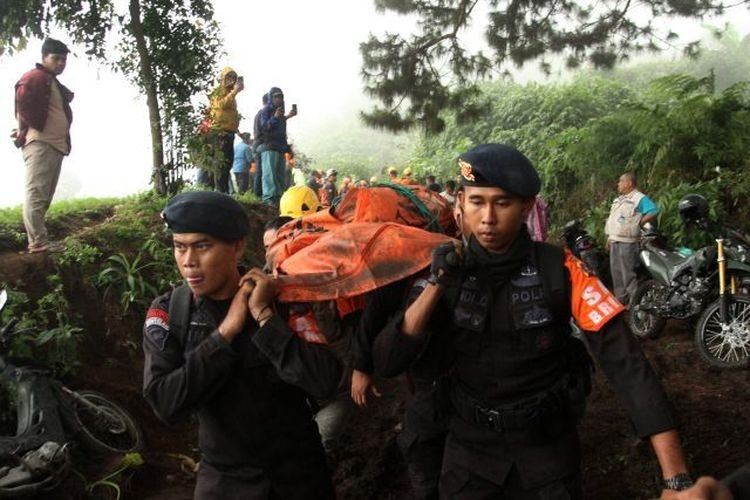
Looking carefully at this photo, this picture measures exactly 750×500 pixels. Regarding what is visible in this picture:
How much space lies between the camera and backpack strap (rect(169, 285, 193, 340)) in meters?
2.19

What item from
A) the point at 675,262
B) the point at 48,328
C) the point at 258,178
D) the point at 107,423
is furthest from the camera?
the point at 258,178

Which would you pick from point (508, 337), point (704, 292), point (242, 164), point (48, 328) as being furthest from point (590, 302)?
point (242, 164)

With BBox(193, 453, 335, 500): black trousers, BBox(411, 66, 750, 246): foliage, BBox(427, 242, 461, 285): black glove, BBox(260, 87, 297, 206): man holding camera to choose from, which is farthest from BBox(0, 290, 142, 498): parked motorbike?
BBox(411, 66, 750, 246): foliage

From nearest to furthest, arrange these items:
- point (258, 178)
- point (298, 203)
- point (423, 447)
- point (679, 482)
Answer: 1. point (679, 482)
2. point (423, 447)
3. point (298, 203)
4. point (258, 178)

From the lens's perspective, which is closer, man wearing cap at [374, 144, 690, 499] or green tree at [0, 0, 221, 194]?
man wearing cap at [374, 144, 690, 499]

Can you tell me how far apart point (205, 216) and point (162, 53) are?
19.4ft

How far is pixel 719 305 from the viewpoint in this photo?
5.60 meters

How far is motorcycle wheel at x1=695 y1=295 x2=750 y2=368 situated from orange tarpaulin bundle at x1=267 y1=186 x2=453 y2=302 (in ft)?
13.1

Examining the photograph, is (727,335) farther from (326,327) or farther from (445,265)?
(445,265)

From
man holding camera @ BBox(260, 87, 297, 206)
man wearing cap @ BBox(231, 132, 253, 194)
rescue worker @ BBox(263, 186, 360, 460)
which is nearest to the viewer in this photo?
rescue worker @ BBox(263, 186, 360, 460)

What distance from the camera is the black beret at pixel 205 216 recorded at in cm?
208

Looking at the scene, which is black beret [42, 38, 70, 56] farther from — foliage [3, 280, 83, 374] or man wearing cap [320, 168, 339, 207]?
man wearing cap [320, 168, 339, 207]

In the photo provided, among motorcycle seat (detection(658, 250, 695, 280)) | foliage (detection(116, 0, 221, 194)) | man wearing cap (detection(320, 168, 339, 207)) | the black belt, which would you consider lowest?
motorcycle seat (detection(658, 250, 695, 280))

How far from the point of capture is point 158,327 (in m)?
2.16
